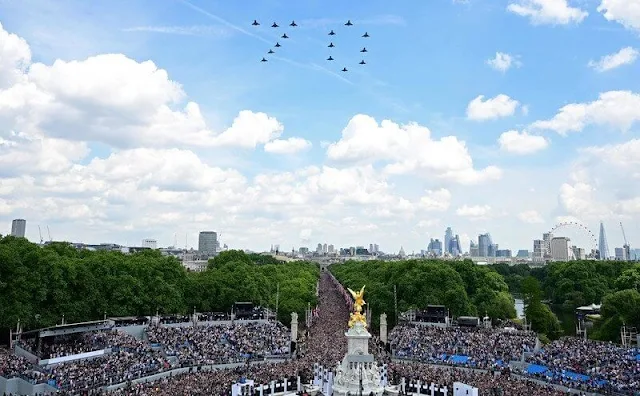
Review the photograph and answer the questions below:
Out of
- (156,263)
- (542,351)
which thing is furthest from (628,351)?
(156,263)

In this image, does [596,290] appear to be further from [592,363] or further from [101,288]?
[101,288]

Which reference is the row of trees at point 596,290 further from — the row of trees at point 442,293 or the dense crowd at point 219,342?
the dense crowd at point 219,342

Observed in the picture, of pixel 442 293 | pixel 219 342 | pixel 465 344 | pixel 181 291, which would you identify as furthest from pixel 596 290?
pixel 219 342

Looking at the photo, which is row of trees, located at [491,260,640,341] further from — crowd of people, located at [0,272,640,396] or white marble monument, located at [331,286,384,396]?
white marble monument, located at [331,286,384,396]

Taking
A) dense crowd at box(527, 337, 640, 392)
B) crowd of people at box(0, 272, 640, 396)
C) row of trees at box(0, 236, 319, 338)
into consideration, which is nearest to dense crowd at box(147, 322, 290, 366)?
crowd of people at box(0, 272, 640, 396)

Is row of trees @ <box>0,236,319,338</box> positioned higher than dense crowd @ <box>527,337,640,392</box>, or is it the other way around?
row of trees @ <box>0,236,319,338</box>

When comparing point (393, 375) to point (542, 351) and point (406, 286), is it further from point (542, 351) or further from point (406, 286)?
point (406, 286)

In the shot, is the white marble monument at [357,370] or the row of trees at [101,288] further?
the row of trees at [101,288]

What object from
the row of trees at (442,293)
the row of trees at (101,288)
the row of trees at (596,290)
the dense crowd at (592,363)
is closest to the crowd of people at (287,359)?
the dense crowd at (592,363)
